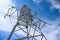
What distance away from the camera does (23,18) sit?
108000 millimetres

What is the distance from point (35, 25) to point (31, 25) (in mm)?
849

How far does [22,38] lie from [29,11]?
5.88m

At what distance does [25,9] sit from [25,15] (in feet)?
4.16

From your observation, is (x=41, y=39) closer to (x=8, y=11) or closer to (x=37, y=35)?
(x=37, y=35)

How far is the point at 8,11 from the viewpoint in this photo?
107000 mm

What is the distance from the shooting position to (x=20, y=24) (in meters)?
108

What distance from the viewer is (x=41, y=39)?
4237 inches

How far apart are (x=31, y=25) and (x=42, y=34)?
9.87 feet

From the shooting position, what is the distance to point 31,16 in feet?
357

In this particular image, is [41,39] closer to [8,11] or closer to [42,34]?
[42,34]

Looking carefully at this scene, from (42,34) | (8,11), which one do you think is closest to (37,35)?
(42,34)

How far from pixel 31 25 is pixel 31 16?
2.00 m

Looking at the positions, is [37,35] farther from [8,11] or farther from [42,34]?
[8,11]

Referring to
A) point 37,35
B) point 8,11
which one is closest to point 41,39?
point 37,35
